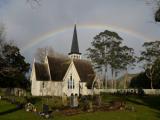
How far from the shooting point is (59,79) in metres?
72.9

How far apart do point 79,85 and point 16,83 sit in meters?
19.5

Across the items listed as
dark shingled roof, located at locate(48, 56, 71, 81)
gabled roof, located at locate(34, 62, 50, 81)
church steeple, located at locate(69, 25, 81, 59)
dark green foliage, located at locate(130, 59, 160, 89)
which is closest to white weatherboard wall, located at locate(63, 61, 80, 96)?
dark shingled roof, located at locate(48, 56, 71, 81)

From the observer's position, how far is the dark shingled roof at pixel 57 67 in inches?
2876

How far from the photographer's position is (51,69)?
73.4 metres

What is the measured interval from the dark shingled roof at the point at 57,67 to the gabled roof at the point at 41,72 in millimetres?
1125

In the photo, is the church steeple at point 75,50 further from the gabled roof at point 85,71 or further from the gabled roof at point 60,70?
the gabled roof at point 60,70

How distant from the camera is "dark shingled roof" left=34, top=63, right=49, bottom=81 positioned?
71.1 meters

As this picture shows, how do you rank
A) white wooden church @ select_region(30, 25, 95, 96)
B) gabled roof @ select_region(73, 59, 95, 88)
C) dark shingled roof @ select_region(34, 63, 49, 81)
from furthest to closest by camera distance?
gabled roof @ select_region(73, 59, 95, 88)
white wooden church @ select_region(30, 25, 95, 96)
dark shingled roof @ select_region(34, 63, 49, 81)

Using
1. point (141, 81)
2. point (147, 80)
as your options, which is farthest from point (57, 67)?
point (141, 81)

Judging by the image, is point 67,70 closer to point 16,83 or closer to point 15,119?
point 16,83

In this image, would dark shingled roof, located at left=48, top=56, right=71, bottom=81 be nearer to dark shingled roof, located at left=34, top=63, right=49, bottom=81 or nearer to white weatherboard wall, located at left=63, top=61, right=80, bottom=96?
dark shingled roof, located at left=34, top=63, right=49, bottom=81

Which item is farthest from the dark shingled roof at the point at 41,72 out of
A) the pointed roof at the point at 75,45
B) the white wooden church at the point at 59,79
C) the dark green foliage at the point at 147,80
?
the pointed roof at the point at 75,45

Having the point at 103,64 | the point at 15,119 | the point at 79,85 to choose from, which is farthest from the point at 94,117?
the point at 103,64

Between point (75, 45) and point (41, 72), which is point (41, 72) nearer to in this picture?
point (41, 72)
